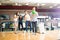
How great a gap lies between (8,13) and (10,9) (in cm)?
37

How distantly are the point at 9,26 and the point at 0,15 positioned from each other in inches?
184

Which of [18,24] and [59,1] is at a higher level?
[59,1]

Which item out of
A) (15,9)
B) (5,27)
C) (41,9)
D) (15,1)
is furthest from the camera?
(41,9)

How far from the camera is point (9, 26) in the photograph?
5.02 metres

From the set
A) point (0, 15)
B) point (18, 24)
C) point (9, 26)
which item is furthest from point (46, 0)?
point (18, 24)

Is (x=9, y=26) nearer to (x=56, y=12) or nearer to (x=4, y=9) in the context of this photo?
(x=4, y=9)

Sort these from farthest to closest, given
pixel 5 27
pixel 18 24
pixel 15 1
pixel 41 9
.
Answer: pixel 41 9 < pixel 15 1 < pixel 5 27 < pixel 18 24

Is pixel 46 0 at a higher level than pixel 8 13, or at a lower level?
higher

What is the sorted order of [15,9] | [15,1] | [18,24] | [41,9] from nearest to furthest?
[18,24]
[15,1]
[15,9]
[41,9]

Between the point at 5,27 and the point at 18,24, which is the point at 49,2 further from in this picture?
the point at 18,24

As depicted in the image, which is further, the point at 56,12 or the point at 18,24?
the point at 56,12

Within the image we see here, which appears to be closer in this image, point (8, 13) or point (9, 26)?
point (9, 26)

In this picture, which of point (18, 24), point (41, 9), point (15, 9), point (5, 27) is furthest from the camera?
point (41, 9)

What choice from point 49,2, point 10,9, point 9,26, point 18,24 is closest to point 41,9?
point 49,2
